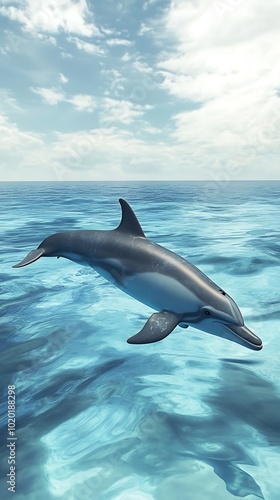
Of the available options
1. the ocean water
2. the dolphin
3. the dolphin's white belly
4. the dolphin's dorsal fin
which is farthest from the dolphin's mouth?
the dolphin's dorsal fin

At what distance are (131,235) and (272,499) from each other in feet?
13.7

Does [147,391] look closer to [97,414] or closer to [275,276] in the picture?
[97,414]

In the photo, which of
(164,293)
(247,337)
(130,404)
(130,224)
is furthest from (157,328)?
(130,404)

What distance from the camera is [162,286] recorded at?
5.14m

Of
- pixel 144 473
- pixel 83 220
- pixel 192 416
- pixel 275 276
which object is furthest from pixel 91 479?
pixel 83 220

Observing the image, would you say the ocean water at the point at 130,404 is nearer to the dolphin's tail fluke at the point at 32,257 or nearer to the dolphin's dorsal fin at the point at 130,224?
the dolphin's tail fluke at the point at 32,257

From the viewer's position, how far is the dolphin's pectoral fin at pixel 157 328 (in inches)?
183

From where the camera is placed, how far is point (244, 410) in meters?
5.91

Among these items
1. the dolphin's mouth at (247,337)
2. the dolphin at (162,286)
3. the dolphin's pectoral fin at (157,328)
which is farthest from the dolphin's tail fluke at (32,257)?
the dolphin's mouth at (247,337)

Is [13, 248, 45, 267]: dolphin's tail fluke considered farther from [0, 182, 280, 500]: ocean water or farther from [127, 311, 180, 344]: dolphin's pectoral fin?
[127, 311, 180, 344]: dolphin's pectoral fin

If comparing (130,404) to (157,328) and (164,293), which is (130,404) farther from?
(164,293)

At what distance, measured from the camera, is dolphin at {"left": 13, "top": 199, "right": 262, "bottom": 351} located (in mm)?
4727

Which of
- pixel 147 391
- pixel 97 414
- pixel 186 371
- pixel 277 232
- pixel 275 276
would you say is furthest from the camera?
pixel 277 232

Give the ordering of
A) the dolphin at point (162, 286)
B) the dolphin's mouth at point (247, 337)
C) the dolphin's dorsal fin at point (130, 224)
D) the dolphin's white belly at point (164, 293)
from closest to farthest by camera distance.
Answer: the dolphin's mouth at point (247, 337)
the dolphin at point (162, 286)
the dolphin's white belly at point (164, 293)
the dolphin's dorsal fin at point (130, 224)
